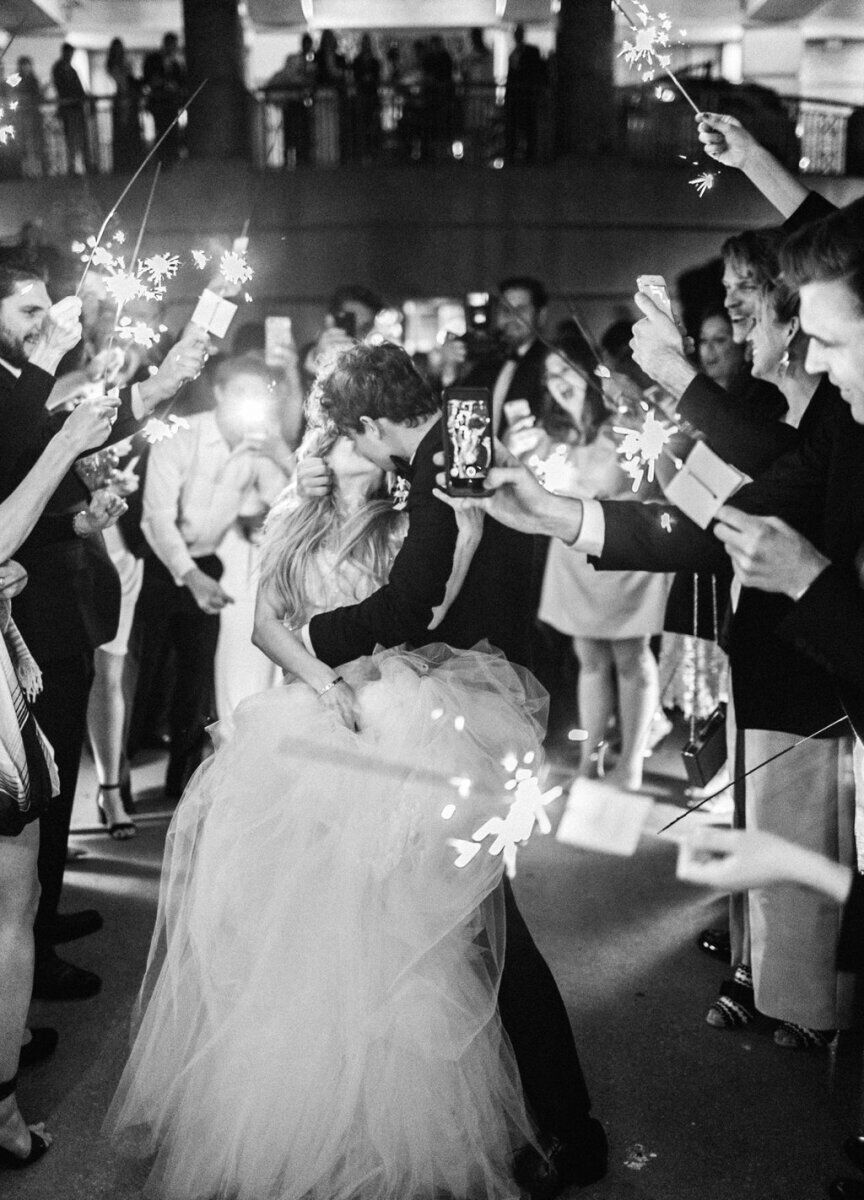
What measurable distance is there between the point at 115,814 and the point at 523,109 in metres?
9.09

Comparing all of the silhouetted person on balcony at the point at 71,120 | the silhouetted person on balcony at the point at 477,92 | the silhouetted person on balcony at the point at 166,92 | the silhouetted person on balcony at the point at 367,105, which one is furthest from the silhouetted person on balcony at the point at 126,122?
the silhouetted person on balcony at the point at 477,92

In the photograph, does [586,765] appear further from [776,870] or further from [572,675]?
[776,870]

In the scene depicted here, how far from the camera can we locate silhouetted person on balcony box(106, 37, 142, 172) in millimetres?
11445

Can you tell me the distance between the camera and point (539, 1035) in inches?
92.0

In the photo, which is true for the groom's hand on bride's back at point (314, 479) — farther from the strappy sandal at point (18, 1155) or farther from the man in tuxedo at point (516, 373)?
the man in tuxedo at point (516, 373)

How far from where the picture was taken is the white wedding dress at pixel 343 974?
2.21 metres

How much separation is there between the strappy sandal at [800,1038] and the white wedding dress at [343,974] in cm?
94

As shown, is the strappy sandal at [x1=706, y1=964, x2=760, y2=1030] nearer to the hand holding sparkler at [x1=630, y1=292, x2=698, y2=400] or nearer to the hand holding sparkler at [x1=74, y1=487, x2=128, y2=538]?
the hand holding sparkler at [x1=630, y1=292, x2=698, y2=400]

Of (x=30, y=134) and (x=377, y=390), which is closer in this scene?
(x=377, y=390)

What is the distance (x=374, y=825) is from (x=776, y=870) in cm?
87

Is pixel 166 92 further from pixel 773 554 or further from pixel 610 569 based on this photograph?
pixel 773 554

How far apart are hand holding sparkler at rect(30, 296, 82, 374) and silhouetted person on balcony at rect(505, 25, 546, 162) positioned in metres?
9.40

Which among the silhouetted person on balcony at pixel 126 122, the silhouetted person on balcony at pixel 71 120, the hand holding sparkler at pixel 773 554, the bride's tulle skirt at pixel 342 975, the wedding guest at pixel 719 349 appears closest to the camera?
the hand holding sparkler at pixel 773 554

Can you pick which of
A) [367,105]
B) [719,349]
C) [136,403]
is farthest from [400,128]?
[136,403]
